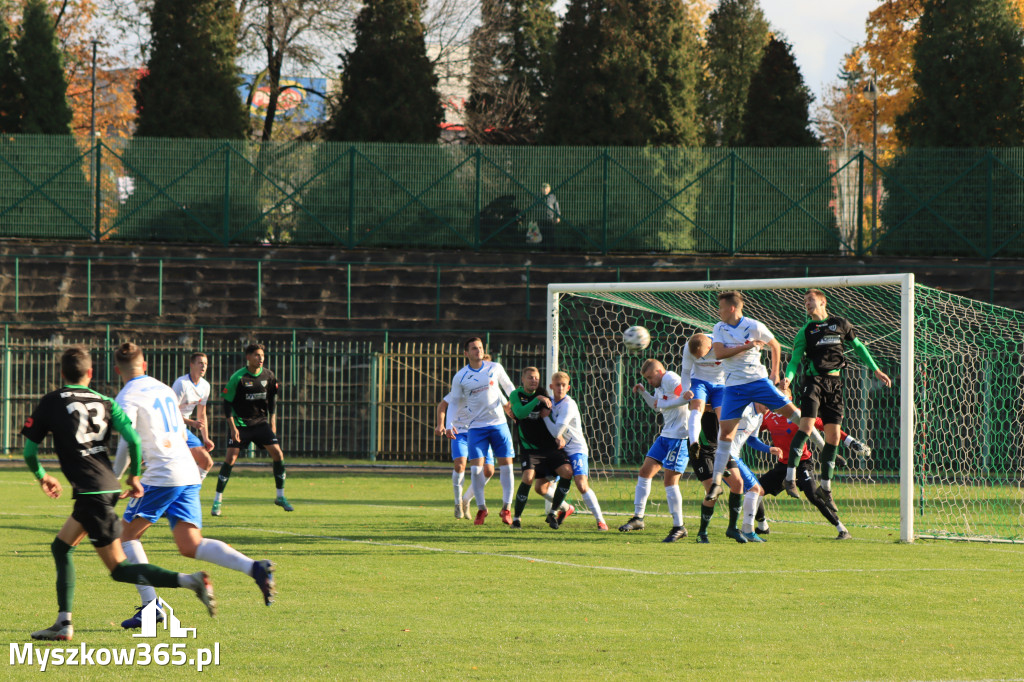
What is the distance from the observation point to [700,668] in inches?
251

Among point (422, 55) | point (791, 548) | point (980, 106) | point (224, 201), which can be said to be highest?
point (422, 55)

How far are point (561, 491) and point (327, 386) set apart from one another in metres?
11.9

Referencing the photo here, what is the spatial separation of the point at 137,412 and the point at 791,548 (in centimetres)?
670

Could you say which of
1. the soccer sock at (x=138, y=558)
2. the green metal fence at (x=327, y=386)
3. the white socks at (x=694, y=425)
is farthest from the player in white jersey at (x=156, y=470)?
the green metal fence at (x=327, y=386)

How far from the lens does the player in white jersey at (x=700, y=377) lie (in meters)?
11.9

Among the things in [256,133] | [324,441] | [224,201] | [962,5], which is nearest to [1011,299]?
[962,5]

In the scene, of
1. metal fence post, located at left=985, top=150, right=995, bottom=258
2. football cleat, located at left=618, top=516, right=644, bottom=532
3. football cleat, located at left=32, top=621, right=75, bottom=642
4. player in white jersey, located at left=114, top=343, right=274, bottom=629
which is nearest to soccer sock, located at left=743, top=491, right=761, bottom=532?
football cleat, located at left=618, top=516, right=644, bottom=532

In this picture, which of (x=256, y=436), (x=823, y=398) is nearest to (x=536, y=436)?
(x=823, y=398)

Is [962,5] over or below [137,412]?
over

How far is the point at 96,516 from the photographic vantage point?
277 inches

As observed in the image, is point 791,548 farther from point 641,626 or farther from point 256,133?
point 256,133

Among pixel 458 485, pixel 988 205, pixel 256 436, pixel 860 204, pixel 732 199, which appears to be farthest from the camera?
pixel 732 199

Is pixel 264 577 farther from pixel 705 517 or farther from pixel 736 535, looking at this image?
pixel 736 535

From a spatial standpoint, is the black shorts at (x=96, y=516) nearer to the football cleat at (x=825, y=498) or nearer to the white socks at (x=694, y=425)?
the white socks at (x=694, y=425)
